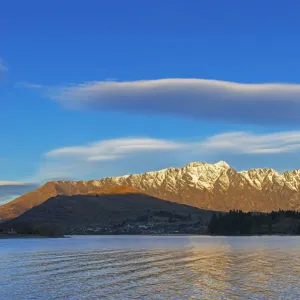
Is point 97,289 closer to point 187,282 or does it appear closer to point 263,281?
point 187,282

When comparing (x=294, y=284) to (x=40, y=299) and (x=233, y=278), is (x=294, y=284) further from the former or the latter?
(x=40, y=299)

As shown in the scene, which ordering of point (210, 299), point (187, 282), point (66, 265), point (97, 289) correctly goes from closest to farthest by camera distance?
point (210, 299) → point (97, 289) → point (187, 282) → point (66, 265)

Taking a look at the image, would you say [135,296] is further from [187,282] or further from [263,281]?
[263,281]

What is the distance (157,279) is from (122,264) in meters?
30.5

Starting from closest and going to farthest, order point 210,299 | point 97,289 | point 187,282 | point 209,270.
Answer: point 210,299
point 97,289
point 187,282
point 209,270

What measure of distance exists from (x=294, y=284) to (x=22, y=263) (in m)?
64.5

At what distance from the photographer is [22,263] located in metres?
124

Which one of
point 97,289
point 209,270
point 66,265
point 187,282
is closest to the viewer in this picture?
point 97,289

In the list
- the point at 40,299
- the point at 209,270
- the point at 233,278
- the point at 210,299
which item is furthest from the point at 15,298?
the point at 209,270

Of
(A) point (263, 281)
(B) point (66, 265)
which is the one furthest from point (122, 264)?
(A) point (263, 281)

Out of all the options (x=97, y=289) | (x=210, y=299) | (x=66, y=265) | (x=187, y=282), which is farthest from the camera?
(x=66, y=265)

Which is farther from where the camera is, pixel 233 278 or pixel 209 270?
pixel 209 270

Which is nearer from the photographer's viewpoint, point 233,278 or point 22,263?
point 233,278

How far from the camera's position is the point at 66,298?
233ft
